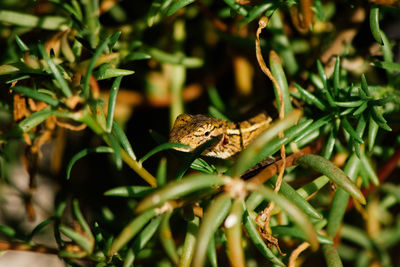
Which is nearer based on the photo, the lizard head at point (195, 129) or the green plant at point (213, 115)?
the green plant at point (213, 115)

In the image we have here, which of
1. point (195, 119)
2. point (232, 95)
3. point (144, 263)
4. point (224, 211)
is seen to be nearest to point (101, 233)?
point (144, 263)

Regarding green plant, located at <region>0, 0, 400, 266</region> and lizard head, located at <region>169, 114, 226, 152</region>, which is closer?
green plant, located at <region>0, 0, 400, 266</region>

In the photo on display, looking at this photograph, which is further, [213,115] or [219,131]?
[219,131]

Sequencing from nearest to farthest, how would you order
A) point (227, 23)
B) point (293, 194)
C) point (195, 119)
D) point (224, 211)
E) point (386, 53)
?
point (224, 211)
point (293, 194)
point (386, 53)
point (195, 119)
point (227, 23)

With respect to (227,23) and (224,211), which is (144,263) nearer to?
(224,211)

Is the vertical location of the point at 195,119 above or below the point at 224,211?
below

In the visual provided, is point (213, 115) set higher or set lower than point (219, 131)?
higher
